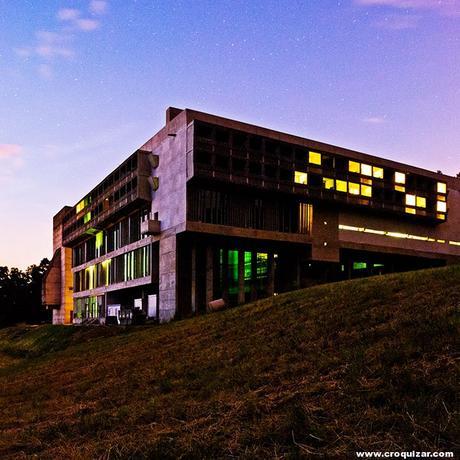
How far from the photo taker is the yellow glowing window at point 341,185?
58.9 metres

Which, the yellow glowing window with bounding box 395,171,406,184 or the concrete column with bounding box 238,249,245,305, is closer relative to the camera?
the concrete column with bounding box 238,249,245,305

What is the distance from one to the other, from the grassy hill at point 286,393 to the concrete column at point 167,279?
32.8 metres

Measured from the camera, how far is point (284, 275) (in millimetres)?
58219

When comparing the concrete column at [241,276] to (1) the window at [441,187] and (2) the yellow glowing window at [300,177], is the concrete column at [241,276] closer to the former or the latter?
(2) the yellow glowing window at [300,177]

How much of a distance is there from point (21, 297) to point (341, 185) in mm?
98910

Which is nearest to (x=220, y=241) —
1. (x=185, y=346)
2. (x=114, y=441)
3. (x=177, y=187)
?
(x=177, y=187)

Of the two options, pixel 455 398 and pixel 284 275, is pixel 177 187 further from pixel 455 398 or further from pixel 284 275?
pixel 455 398

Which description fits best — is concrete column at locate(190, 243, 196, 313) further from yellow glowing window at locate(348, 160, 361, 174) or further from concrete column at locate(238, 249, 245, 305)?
yellow glowing window at locate(348, 160, 361, 174)

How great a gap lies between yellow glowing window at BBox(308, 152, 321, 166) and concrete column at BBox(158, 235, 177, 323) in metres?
18.3

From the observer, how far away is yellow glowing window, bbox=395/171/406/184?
6596 cm

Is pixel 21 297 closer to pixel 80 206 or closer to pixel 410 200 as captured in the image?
pixel 80 206

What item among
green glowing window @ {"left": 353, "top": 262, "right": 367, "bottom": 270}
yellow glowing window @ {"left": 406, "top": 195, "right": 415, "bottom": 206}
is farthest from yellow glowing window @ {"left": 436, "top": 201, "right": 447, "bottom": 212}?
green glowing window @ {"left": 353, "top": 262, "right": 367, "bottom": 270}

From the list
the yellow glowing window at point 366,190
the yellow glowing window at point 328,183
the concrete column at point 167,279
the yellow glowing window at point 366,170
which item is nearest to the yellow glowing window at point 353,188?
the yellow glowing window at point 366,190

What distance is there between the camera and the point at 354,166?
60.9 m
